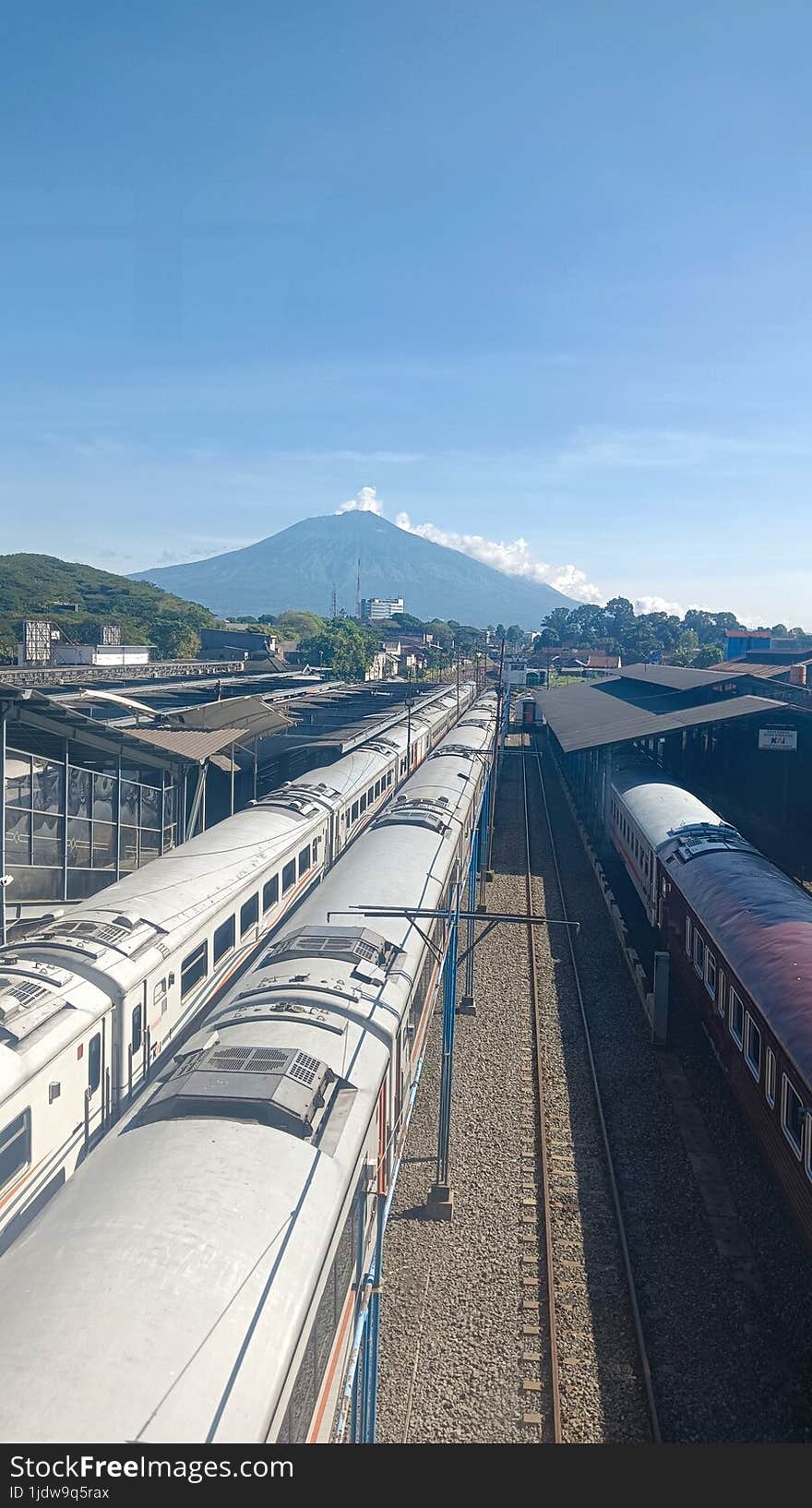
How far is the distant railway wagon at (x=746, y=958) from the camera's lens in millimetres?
10250

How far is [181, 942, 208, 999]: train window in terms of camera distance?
1295cm

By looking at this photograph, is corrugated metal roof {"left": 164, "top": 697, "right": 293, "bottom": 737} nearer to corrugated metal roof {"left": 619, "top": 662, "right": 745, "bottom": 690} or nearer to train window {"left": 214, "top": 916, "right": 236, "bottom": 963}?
train window {"left": 214, "top": 916, "right": 236, "bottom": 963}

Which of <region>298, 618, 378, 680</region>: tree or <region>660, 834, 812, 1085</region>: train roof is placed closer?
<region>660, 834, 812, 1085</region>: train roof

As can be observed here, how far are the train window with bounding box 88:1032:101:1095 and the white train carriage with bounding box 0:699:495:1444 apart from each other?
1462mm

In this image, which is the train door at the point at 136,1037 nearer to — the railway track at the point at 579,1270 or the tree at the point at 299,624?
the railway track at the point at 579,1270

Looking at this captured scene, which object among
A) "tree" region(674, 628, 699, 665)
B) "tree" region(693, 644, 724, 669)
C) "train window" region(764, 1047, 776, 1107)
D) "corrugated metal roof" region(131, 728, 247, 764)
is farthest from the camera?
"tree" region(674, 628, 699, 665)

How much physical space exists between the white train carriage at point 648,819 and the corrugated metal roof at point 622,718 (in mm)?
1612

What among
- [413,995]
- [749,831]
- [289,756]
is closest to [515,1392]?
[413,995]

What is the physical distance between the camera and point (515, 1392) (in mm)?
8664

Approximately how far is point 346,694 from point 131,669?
42.1 feet

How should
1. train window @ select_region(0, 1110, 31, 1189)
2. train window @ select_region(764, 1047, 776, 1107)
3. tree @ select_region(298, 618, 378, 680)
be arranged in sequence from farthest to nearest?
1. tree @ select_region(298, 618, 378, 680)
2. train window @ select_region(764, 1047, 776, 1107)
3. train window @ select_region(0, 1110, 31, 1189)

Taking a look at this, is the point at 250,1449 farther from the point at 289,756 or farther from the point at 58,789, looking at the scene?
the point at 289,756

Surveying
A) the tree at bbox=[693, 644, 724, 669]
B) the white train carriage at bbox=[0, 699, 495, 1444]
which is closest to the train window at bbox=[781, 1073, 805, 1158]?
the white train carriage at bbox=[0, 699, 495, 1444]

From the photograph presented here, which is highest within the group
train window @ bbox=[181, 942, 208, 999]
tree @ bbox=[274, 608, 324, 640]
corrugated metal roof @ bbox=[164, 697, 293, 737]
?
tree @ bbox=[274, 608, 324, 640]
